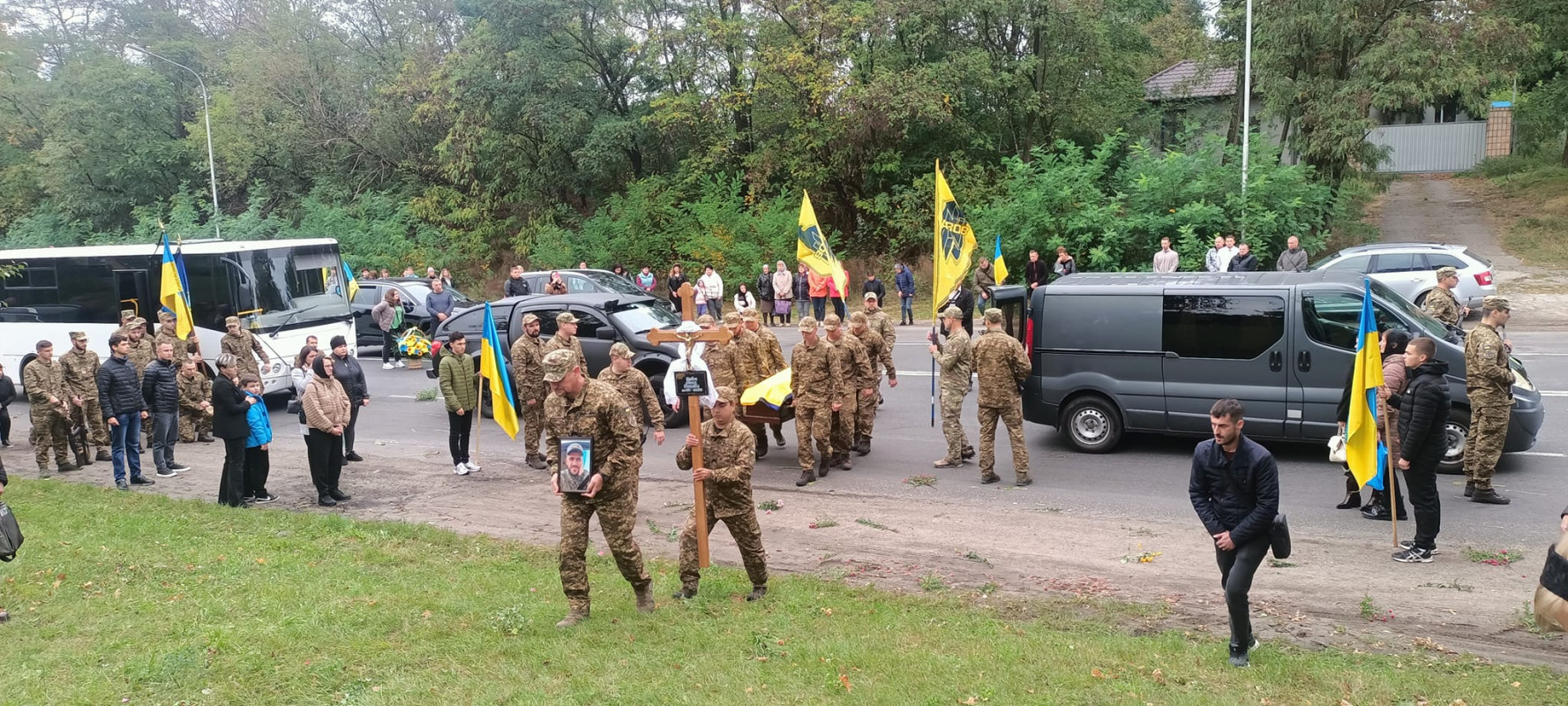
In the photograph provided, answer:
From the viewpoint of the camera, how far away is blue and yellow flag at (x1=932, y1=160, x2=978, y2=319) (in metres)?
13.5

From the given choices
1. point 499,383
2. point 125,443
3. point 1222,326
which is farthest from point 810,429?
point 125,443

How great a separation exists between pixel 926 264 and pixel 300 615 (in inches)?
992

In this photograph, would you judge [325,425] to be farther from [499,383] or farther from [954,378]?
[954,378]

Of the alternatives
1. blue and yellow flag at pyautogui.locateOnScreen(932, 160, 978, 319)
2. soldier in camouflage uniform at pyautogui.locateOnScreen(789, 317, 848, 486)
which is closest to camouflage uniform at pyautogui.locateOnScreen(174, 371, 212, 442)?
soldier in camouflage uniform at pyautogui.locateOnScreen(789, 317, 848, 486)

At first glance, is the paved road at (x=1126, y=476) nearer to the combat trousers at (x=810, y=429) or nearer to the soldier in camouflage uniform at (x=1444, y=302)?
the combat trousers at (x=810, y=429)

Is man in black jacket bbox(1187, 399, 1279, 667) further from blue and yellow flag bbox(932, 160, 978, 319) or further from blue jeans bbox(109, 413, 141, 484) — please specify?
blue jeans bbox(109, 413, 141, 484)

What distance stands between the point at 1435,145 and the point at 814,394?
3707 cm

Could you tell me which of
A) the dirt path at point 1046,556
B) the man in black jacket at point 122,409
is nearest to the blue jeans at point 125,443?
the man in black jacket at point 122,409

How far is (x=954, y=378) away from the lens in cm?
1122

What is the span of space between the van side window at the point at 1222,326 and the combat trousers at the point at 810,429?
3.64 meters

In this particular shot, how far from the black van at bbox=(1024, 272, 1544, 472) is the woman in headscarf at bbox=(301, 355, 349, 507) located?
283 inches

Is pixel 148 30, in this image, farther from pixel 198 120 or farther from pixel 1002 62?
pixel 1002 62

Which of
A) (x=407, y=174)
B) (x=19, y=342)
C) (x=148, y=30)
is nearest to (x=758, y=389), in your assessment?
(x=19, y=342)

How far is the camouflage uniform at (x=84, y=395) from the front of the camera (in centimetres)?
1331
